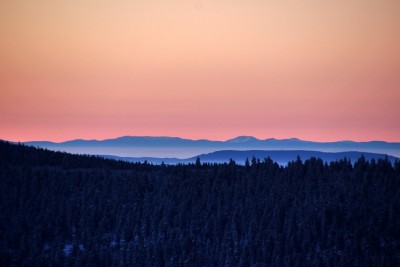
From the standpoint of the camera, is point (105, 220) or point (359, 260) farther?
point (105, 220)

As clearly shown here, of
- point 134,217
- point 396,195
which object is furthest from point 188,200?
point 396,195

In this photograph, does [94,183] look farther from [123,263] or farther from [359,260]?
[359,260]

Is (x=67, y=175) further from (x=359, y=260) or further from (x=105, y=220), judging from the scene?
(x=359, y=260)

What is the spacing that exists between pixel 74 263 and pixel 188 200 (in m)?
31.7

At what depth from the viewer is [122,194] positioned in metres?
161

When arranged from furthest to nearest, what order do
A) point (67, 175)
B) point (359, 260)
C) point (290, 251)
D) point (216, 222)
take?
point (67, 175) → point (216, 222) → point (290, 251) → point (359, 260)

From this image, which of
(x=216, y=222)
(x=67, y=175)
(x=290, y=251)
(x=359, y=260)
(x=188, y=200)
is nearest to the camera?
(x=359, y=260)

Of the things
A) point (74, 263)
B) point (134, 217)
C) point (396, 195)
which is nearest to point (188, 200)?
point (134, 217)

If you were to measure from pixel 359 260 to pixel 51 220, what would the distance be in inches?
2412

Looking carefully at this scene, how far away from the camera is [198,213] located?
152 m

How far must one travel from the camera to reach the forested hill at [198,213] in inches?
5079

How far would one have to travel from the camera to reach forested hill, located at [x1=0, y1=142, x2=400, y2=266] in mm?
129000

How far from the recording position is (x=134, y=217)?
153875 mm

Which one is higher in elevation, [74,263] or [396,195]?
[396,195]
